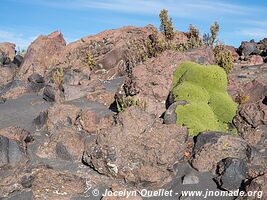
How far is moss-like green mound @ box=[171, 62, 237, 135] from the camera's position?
10.8 m

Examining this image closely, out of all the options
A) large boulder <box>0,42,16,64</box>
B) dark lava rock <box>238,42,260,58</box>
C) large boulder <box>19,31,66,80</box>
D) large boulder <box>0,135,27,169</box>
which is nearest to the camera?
large boulder <box>0,135,27,169</box>

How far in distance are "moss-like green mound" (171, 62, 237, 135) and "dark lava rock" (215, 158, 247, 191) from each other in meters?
2.20

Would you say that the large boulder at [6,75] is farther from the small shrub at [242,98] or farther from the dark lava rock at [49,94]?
the small shrub at [242,98]

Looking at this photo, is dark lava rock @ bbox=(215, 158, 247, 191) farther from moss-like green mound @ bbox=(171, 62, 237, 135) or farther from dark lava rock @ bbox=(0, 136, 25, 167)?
dark lava rock @ bbox=(0, 136, 25, 167)

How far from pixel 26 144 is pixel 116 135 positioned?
3494mm

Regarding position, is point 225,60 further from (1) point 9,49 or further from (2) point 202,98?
(1) point 9,49

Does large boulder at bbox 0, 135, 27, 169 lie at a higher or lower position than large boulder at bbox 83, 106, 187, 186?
lower

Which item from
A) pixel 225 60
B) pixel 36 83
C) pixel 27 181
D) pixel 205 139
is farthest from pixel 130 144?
pixel 36 83

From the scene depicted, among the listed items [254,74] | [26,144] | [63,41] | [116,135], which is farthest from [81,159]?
[63,41]

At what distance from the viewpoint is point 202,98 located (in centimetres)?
1198

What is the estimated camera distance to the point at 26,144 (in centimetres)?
1109

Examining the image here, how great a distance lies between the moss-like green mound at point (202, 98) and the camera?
10.8 m

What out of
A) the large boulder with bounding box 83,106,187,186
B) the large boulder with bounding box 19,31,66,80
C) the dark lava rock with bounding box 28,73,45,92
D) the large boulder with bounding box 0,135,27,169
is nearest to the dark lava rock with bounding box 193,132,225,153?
the large boulder with bounding box 83,106,187,186

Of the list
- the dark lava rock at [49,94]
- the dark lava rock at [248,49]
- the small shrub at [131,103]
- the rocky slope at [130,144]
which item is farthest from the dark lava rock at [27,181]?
the dark lava rock at [248,49]
